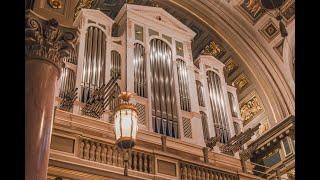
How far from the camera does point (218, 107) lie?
1195 cm

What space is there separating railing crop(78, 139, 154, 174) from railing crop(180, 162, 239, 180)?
658 mm

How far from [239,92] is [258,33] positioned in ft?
6.29

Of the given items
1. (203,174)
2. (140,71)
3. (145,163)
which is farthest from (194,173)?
(140,71)

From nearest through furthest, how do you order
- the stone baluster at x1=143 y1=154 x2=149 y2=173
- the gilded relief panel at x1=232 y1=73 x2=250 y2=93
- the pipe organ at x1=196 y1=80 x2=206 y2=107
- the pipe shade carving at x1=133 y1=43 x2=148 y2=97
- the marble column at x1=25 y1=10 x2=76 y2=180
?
the marble column at x1=25 y1=10 x2=76 y2=180, the stone baluster at x1=143 y1=154 x2=149 y2=173, the pipe shade carving at x1=133 y1=43 x2=148 y2=97, the pipe organ at x1=196 y1=80 x2=206 y2=107, the gilded relief panel at x1=232 y1=73 x2=250 y2=93

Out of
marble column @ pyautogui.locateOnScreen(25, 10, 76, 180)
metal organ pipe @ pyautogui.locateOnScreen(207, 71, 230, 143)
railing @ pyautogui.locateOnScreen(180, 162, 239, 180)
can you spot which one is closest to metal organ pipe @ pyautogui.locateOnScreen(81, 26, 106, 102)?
railing @ pyautogui.locateOnScreen(180, 162, 239, 180)

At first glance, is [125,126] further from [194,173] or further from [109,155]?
[194,173]

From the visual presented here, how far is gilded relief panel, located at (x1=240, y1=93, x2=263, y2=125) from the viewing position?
13.5 m

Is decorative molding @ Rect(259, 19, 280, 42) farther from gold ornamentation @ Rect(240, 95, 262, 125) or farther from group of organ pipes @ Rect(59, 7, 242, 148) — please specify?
group of organ pipes @ Rect(59, 7, 242, 148)

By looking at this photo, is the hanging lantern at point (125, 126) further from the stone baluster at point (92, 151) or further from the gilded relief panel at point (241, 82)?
the gilded relief panel at point (241, 82)

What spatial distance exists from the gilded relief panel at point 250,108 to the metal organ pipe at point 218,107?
1.53 meters

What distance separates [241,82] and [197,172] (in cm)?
623

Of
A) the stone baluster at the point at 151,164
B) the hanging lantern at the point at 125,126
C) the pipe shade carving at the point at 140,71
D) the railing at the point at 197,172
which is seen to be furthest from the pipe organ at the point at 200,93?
the hanging lantern at the point at 125,126
